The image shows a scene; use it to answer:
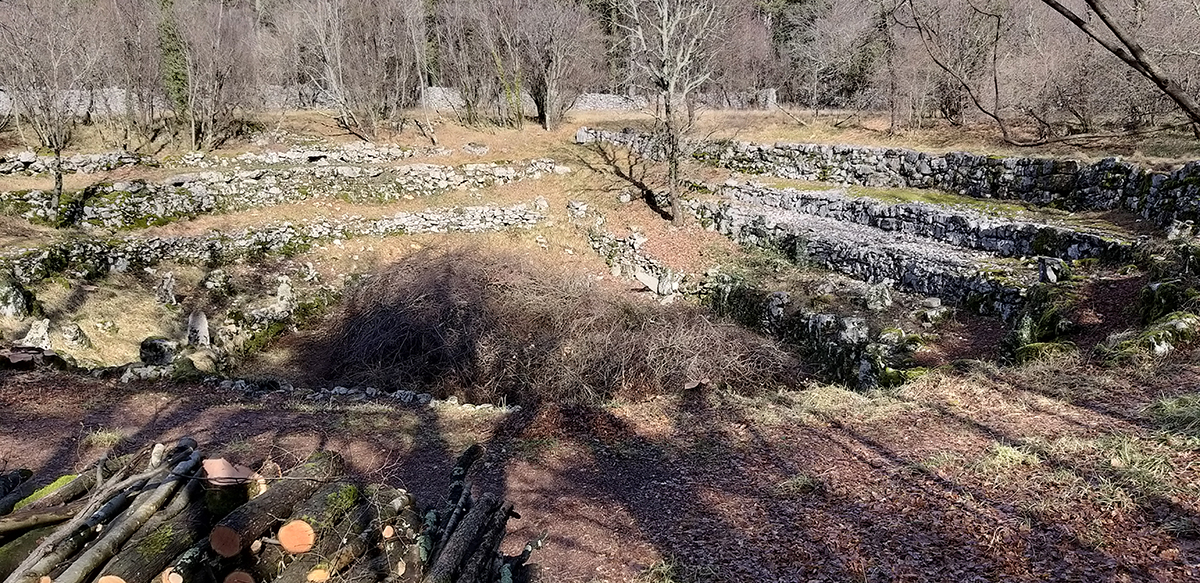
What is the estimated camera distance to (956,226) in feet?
43.5

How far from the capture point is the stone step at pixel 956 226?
1107 centimetres

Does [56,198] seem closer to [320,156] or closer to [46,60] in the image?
[46,60]

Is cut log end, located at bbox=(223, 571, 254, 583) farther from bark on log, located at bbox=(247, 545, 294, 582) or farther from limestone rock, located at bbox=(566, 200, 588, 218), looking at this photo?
limestone rock, located at bbox=(566, 200, 588, 218)

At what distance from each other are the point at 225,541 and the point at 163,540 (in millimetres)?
256

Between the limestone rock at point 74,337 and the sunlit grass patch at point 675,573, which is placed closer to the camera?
the sunlit grass patch at point 675,573

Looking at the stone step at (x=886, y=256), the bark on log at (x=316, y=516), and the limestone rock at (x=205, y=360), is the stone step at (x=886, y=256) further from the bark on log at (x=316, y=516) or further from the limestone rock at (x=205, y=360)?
the limestone rock at (x=205, y=360)

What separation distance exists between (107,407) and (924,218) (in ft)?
48.3

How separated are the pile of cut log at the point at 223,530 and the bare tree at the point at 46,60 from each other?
1529 cm

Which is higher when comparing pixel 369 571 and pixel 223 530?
pixel 223 530

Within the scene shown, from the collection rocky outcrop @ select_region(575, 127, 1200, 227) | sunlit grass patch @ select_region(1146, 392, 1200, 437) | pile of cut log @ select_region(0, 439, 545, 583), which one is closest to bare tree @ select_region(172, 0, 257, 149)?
rocky outcrop @ select_region(575, 127, 1200, 227)

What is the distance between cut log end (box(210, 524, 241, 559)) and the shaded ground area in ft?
4.11

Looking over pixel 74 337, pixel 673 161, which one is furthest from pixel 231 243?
pixel 673 161

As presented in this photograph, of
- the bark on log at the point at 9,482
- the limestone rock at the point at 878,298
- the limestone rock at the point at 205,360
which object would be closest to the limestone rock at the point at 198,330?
the limestone rock at the point at 205,360

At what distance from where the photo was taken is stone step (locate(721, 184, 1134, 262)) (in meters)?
11.1
